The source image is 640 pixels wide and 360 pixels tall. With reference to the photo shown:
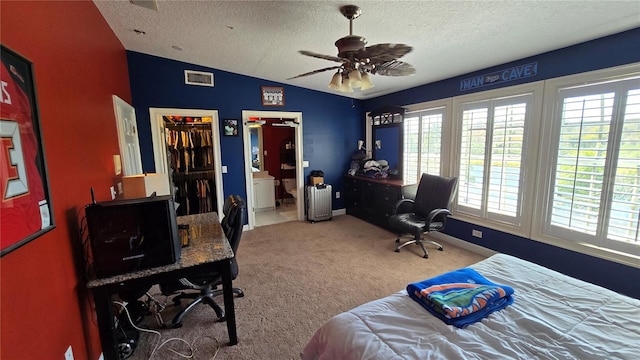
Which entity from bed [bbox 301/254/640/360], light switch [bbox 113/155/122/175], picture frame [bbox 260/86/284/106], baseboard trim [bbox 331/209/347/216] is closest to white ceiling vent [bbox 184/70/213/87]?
picture frame [bbox 260/86/284/106]

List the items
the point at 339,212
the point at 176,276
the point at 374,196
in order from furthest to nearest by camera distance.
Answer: the point at 339,212, the point at 374,196, the point at 176,276

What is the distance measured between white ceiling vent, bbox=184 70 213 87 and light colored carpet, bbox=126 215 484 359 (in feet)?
8.33

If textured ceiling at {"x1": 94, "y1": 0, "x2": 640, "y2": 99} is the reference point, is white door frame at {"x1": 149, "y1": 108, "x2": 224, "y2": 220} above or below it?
below

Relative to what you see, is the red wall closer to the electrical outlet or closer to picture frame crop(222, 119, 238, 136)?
the electrical outlet

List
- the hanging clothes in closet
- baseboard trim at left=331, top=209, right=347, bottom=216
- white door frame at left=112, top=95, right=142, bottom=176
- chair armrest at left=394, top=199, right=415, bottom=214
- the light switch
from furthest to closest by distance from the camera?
baseboard trim at left=331, top=209, right=347, bottom=216 → the hanging clothes in closet → chair armrest at left=394, top=199, right=415, bottom=214 → white door frame at left=112, top=95, right=142, bottom=176 → the light switch

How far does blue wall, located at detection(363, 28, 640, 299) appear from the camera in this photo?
228 centimetres

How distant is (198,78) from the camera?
4023 millimetres

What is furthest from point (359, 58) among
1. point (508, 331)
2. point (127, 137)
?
point (127, 137)

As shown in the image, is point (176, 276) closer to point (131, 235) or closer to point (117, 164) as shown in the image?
point (131, 235)

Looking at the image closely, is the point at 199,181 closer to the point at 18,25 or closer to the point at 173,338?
the point at 173,338

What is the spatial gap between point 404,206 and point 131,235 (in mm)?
3502

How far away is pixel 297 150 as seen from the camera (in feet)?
16.4

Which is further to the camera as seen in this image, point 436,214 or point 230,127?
point 230,127

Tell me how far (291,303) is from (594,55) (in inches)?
144
